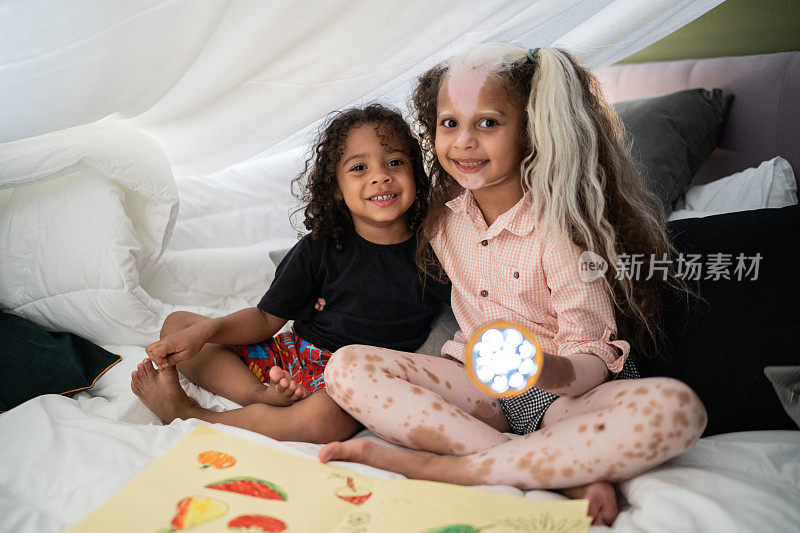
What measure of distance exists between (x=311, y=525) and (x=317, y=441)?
10.9 inches

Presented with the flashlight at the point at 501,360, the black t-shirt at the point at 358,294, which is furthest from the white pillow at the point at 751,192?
the flashlight at the point at 501,360

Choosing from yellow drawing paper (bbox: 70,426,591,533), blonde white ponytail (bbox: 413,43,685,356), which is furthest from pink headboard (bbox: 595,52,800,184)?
yellow drawing paper (bbox: 70,426,591,533)

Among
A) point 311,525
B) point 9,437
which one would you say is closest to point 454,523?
point 311,525

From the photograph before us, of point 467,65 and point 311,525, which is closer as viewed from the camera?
point 311,525

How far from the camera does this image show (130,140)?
52.1 inches

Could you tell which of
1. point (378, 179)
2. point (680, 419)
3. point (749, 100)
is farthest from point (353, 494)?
point (749, 100)

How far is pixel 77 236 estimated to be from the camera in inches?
49.9

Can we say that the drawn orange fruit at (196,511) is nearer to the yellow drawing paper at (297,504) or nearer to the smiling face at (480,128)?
the yellow drawing paper at (297,504)

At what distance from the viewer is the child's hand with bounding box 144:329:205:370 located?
1.05 m

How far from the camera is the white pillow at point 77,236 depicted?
1.24m

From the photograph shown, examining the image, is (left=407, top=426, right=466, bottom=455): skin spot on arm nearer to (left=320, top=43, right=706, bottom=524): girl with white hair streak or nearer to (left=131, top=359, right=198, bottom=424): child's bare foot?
(left=320, top=43, right=706, bottom=524): girl with white hair streak

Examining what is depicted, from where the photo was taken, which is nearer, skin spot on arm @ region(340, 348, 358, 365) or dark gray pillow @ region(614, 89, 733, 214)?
skin spot on arm @ region(340, 348, 358, 365)

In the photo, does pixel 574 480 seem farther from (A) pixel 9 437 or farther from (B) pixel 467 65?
(A) pixel 9 437

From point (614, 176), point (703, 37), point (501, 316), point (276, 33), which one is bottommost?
point (501, 316)
